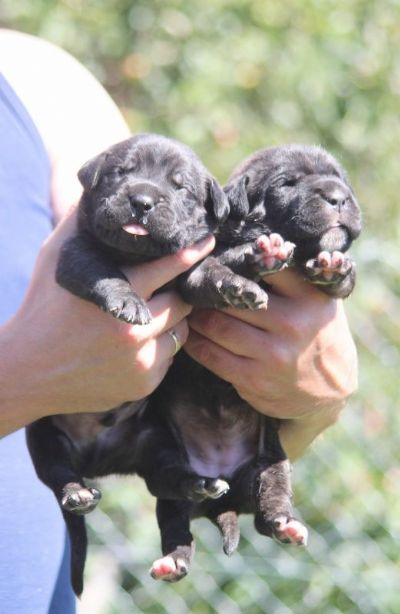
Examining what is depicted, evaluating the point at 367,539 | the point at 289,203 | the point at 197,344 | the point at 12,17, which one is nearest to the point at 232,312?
the point at 197,344

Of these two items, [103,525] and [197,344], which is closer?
[197,344]

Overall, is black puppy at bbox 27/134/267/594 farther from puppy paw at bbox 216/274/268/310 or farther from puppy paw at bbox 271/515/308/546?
puppy paw at bbox 271/515/308/546

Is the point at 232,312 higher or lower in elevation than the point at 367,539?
higher

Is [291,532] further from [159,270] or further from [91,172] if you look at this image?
[91,172]

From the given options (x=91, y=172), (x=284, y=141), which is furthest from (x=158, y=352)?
(x=284, y=141)

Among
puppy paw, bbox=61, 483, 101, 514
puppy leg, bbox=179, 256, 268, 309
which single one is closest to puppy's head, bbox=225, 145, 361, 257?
puppy leg, bbox=179, 256, 268, 309

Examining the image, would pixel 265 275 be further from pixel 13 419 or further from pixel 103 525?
pixel 103 525

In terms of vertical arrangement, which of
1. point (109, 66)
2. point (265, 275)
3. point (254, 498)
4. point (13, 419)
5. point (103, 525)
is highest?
point (265, 275)
